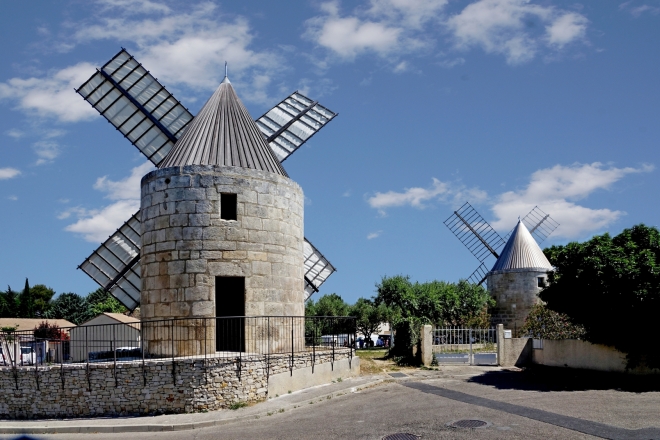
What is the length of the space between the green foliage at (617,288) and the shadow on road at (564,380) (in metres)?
0.52

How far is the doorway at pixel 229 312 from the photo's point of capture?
15797 millimetres

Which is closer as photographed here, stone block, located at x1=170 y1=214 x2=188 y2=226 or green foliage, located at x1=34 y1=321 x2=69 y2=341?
stone block, located at x1=170 y1=214 x2=188 y2=226

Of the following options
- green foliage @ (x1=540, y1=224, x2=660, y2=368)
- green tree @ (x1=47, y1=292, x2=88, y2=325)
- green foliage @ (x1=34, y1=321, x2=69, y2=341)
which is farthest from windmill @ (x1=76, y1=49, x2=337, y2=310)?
green tree @ (x1=47, y1=292, x2=88, y2=325)

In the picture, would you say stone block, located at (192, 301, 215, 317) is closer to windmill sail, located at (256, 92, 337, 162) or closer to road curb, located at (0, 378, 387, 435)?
road curb, located at (0, 378, 387, 435)

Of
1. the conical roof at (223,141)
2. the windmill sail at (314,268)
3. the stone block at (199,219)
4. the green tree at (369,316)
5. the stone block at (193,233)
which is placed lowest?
the green tree at (369,316)

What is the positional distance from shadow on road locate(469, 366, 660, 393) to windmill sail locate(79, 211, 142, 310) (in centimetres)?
1142

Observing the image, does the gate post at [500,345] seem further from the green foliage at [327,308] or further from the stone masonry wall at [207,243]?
the green foliage at [327,308]

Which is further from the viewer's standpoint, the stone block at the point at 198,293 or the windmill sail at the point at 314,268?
the windmill sail at the point at 314,268

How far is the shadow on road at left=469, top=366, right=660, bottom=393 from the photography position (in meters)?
15.7

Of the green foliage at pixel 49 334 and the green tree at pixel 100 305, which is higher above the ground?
the green foliage at pixel 49 334

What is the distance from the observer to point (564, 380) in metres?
17.4

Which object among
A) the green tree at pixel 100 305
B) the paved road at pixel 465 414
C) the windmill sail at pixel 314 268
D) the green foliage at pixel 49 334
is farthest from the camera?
the green tree at pixel 100 305

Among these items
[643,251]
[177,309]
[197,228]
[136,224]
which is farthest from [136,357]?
[643,251]

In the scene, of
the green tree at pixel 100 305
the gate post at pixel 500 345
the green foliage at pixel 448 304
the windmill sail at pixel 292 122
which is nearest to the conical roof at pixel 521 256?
the green foliage at pixel 448 304
